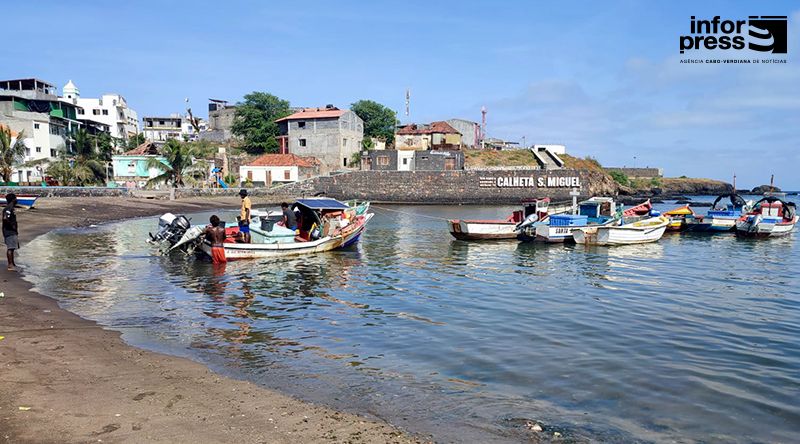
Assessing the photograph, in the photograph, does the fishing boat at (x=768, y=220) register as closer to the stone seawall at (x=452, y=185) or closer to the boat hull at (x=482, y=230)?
the boat hull at (x=482, y=230)

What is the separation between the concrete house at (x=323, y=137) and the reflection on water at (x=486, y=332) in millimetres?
53134

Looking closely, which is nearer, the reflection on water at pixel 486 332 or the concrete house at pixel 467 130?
the reflection on water at pixel 486 332

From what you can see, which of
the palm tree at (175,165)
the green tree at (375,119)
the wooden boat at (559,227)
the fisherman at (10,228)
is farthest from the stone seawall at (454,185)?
the fisherman at (10,228)

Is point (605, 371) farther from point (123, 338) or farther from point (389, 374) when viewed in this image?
point (123, 338)

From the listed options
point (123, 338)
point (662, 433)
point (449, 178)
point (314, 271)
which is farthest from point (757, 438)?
point (449, 178)

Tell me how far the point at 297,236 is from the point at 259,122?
63692 millimetres

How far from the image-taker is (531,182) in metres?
68.9

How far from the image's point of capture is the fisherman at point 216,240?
1898 centimetres

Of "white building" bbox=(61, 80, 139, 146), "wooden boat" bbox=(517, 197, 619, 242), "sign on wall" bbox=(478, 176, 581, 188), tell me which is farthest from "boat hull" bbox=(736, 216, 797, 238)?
"white building" bbox=(61, 80, 139, 146)

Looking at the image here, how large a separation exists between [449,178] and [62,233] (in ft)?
159

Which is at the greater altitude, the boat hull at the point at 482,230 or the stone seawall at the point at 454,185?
the stone seawall at the point at 454,185

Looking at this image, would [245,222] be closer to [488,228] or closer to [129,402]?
[488,228]

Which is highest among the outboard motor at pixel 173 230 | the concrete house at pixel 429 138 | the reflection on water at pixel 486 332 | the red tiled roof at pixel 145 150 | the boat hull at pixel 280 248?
the concrete house at pixel 429 138

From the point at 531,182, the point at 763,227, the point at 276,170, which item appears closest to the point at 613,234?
the point at 763,227
